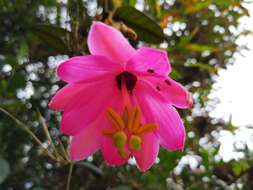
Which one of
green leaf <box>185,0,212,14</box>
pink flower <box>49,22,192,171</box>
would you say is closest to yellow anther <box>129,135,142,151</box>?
pink flower <box>49,22,192,171</box>

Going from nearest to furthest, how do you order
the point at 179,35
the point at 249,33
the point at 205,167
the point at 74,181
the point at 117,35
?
the point at 117,35
the point at 205,167
the point at 74,181
the point at 179,35
the point at 249,33

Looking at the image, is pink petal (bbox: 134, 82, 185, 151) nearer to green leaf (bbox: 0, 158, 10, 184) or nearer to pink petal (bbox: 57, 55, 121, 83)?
pink petal (bbox: 57, 55, 121, 83)

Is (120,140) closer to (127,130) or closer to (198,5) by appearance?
(127,130)

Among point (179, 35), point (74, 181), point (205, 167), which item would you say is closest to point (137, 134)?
point (205, 167)

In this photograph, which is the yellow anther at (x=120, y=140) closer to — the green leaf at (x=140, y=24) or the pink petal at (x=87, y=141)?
the pink petal at (x=87, y=141)

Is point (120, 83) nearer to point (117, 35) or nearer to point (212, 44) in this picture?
point (117, 35)

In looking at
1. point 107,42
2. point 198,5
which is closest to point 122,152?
point 107,42
